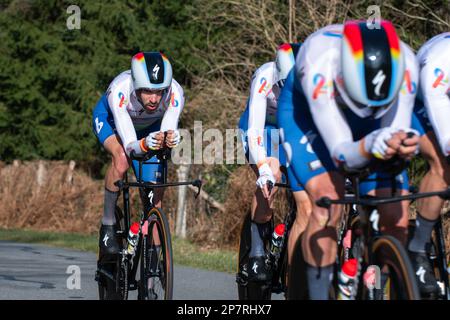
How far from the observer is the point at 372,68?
504cm

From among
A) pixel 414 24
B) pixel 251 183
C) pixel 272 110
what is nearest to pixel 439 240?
pixel 272 110

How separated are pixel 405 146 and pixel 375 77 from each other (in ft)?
1.34

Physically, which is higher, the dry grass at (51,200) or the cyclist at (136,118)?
the dry grass at (51,200)

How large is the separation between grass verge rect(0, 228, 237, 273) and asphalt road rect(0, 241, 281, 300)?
1.87ft

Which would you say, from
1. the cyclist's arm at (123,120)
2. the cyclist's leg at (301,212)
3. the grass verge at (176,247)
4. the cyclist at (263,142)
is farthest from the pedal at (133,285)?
the grass verge at (176,247)

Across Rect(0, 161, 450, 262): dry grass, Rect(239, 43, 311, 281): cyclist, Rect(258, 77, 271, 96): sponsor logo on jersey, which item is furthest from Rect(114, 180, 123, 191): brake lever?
Rect(0, 161, 450, 262): dry grass

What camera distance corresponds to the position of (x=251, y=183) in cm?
1364

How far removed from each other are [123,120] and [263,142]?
1034 millimetres

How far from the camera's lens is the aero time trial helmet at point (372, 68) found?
505cm

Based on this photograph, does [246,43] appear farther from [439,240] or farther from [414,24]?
[439,240]

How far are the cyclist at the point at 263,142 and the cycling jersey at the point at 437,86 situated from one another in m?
0.95

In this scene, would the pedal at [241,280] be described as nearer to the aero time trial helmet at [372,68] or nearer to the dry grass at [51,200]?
the aero time trial helmet at [372,68]

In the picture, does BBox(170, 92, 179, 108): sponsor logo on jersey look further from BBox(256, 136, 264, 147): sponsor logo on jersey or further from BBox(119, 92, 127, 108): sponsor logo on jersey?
BBox(256, 136, 264, 147): sponsor logo on jersey

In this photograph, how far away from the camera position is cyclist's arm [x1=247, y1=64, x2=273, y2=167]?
7.46 m
